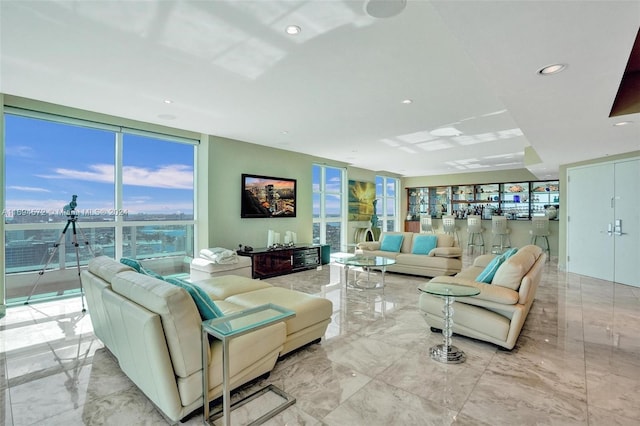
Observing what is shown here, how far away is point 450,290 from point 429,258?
10.5 feet

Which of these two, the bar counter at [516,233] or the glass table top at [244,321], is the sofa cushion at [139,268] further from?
the bar counter at [516,233]

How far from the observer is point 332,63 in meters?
2.86

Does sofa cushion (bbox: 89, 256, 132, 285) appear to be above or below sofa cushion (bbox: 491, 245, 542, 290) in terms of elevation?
above

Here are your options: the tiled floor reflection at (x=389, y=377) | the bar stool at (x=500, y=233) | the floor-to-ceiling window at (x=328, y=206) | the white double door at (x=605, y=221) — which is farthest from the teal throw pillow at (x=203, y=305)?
the bar stool at (x=500, y=233)

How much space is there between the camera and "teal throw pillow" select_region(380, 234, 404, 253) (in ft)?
21.6

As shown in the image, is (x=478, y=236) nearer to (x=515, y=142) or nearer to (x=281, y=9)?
(x=515, y=142)

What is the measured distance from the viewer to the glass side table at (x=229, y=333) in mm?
1735

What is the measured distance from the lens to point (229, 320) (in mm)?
1901

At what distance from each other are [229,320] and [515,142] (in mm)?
6284

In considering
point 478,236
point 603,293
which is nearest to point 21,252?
point 603,293

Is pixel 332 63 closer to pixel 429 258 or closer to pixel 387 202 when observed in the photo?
pixel 429 258

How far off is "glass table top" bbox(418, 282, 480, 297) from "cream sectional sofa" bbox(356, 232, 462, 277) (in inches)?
114

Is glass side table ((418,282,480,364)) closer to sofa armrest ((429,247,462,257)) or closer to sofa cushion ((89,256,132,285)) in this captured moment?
sofa cushion ((89,256,132,285))

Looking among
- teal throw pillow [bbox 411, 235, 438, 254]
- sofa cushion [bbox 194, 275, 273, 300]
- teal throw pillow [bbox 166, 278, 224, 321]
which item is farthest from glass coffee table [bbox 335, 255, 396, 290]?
teal throw pillow [bbox 166, 278, 224, 321]
